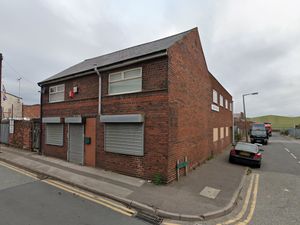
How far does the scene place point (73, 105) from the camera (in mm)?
10078

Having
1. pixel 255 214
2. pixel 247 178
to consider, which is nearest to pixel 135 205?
pixel 255 214

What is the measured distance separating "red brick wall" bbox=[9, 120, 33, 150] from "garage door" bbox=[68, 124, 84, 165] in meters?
5.09

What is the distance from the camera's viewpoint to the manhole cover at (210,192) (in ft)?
19.4

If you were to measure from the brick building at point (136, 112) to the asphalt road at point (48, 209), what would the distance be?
8.55 feet

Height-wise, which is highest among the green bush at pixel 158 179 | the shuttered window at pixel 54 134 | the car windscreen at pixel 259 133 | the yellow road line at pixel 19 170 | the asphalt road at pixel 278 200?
the shuttered window at pixel 54 134

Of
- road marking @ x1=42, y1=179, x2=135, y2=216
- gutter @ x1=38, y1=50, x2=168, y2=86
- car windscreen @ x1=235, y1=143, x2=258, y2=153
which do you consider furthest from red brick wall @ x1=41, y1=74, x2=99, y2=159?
car windscreen @ x1=235, y1=143, x2=258, y2=153

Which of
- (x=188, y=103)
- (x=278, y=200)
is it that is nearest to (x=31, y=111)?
(x=188, y=103)

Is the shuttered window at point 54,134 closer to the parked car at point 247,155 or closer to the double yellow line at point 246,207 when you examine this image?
the double yellow line at point 246,207

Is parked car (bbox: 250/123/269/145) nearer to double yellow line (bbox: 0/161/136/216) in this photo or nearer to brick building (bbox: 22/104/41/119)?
double yellow line (bbox: 0/161/136/216)

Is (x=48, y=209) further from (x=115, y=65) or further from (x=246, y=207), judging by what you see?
(x=115, y=65)

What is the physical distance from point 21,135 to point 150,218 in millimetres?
13473

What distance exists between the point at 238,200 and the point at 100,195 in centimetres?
462

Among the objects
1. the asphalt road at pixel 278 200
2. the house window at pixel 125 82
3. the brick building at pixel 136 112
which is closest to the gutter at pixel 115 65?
the brick building at pixel 136 112

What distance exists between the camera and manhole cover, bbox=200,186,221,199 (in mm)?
5928
